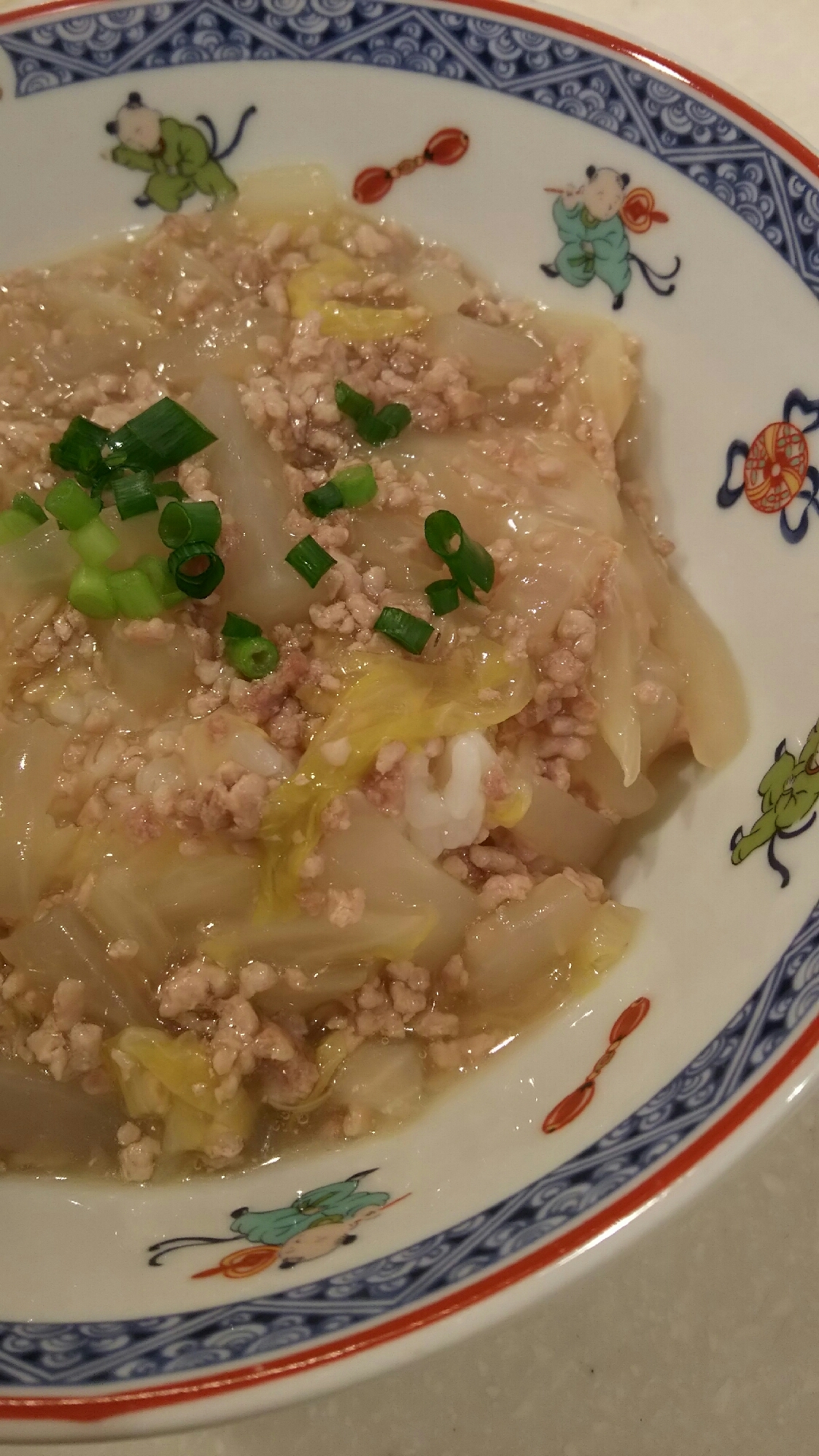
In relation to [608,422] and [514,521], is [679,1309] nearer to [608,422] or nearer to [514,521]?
[514,521]

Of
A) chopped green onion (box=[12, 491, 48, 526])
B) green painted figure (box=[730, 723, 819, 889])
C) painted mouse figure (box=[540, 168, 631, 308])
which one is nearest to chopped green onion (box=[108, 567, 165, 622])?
chopped green onion (box=[12, 491, 48, 526])

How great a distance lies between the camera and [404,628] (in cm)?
195

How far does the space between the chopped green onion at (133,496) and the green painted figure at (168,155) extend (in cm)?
119

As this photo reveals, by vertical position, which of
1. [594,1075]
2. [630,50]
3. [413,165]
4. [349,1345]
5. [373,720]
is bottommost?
[349,1345]

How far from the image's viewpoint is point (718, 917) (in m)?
1.80

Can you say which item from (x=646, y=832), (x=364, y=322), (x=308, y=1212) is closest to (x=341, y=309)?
(x=364, y=322)

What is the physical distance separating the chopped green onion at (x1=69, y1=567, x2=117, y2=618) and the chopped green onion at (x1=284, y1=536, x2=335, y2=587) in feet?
1.20

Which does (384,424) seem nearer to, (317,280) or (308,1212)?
(317,280)

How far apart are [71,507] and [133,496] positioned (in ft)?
0.41

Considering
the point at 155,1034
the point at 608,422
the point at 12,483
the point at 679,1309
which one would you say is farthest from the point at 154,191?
the point at 679,1309

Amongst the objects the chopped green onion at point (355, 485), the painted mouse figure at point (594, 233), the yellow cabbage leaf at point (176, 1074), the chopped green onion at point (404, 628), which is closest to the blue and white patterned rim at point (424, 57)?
the painted mouse figure at point (594, 233)

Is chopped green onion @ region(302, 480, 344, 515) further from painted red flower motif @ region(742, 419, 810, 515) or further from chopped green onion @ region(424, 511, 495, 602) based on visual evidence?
painted red flower motif @ region(742, 419, 810, 515)

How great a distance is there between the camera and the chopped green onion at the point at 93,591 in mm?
1990

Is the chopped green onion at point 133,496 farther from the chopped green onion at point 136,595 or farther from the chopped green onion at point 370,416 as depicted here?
the chopped green onion at point 370,416
